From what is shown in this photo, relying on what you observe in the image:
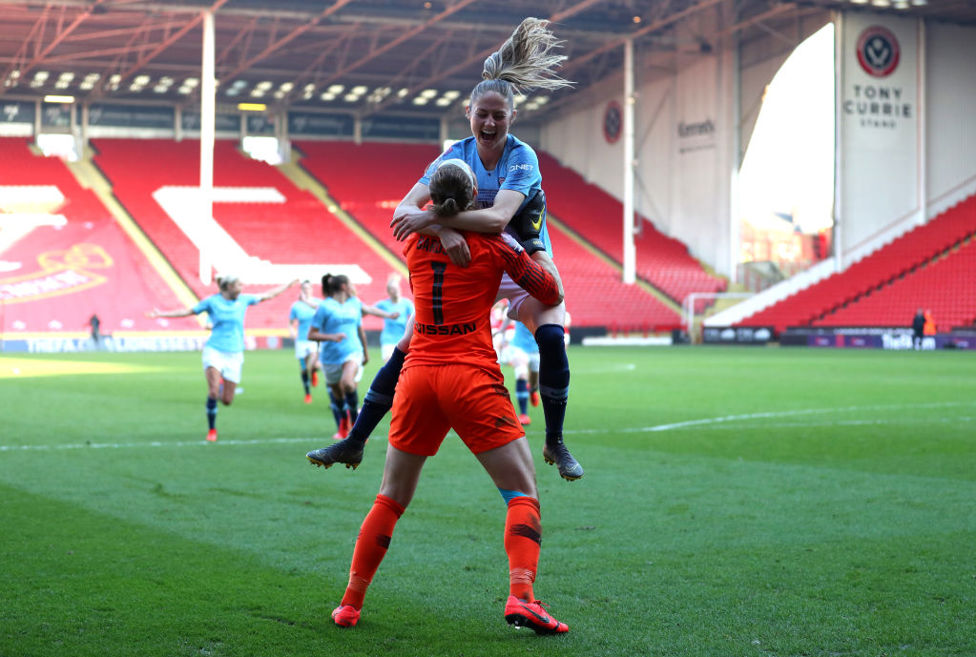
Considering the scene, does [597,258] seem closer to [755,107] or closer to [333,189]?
[755,107]

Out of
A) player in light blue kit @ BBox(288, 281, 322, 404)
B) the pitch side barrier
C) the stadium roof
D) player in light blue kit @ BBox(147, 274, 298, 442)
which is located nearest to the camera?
player in light blue kit @ BBox(147, 274, 298, 442)

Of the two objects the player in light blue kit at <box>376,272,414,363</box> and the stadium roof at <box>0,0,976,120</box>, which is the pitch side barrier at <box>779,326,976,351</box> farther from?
the player in light blue kit at <box>376,272,414,363</box>

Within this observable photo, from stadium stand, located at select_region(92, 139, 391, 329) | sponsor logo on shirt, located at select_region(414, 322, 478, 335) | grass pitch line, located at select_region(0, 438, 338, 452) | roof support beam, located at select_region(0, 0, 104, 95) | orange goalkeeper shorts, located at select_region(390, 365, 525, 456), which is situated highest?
roof support beam, located at select_region(0, 0, 104, 95)

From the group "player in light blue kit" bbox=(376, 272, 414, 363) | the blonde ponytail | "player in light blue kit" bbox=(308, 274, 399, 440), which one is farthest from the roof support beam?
the blonde ponytail

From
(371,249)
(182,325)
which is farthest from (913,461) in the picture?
(371,249)

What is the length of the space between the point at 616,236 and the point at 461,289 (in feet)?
169

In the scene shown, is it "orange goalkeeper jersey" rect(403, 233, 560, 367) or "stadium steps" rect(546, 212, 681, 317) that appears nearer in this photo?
"orange goalkeeper jersey" rect(403, 233, 560, 367)

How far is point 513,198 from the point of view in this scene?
4.93 m

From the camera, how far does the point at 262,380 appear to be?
24.3 meters

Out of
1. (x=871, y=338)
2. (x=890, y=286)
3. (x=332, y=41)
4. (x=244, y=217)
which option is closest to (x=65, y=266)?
(x=244, y=217)

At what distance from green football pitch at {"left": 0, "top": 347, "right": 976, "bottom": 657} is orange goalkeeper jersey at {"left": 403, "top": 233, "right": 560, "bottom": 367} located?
1.21 metres

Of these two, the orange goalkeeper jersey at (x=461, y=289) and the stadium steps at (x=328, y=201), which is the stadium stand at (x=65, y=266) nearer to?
the stadium steps at (x=328, y=201)

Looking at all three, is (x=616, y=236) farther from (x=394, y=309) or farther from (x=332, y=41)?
(x=394, y=309)

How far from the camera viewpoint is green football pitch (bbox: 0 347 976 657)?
16.0ft
